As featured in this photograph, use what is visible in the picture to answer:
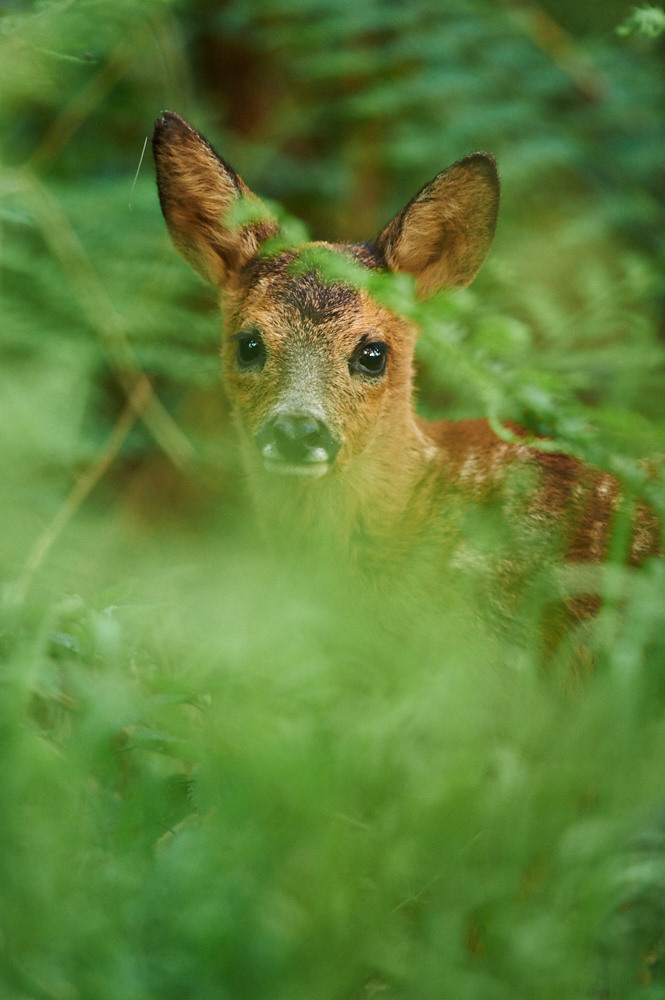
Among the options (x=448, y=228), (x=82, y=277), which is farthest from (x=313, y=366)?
(x=82, y=277)

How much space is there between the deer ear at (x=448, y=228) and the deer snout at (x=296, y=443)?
28.1 inches

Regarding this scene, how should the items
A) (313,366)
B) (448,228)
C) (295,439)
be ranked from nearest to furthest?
1. (295,439)
2. (313,366)
3. (448,228)

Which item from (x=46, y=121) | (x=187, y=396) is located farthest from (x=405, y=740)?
(x=46, y=121)

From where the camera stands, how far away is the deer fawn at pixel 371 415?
2.75 meters

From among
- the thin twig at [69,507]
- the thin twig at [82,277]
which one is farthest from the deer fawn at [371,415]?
the thin twig at [82,277]

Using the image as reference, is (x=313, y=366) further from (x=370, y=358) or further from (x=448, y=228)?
(x=448, y=228)

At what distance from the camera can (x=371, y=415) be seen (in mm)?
3014

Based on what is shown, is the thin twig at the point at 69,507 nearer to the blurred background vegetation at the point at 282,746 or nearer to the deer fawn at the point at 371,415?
the blurred background vegetation at the point at 282,746

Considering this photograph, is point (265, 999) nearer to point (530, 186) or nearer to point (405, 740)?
point (405, 740)

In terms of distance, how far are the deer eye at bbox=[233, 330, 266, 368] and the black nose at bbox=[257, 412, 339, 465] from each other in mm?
342

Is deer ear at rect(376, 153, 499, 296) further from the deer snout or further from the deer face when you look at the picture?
the deer snout

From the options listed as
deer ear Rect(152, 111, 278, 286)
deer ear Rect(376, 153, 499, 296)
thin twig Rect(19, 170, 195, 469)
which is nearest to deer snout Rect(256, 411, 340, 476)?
deer ear Rect(152, 111, 278, 286)

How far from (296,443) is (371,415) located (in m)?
0.42

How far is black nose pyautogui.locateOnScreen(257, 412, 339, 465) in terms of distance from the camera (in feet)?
8.73
